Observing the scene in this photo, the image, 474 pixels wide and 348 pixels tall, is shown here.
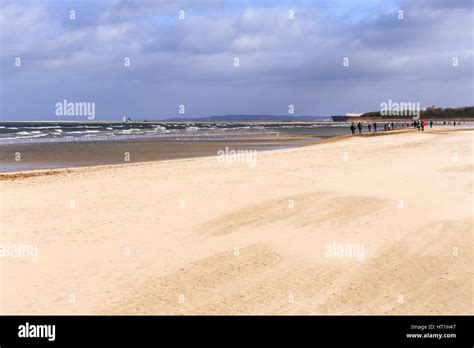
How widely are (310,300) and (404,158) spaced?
1627cm

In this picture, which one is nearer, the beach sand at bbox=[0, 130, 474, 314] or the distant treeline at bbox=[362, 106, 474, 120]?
the beach sand at bbox=[0, 130, 474, 314]

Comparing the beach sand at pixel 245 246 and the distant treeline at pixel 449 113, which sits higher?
the distant treeline at pixel 449 113

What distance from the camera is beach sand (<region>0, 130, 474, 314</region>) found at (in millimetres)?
7105

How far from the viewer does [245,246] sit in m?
9.41

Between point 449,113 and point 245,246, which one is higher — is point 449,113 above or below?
above

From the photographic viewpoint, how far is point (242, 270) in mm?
8234

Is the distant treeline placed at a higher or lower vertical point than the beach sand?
higher

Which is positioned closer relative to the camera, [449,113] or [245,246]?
[245,246]

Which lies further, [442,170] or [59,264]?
[442,170]

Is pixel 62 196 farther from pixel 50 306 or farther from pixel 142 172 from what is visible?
pixel 50 306

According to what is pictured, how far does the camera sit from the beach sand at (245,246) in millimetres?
7105

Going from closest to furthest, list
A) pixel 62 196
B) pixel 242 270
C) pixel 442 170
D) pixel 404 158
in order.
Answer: pixel 242 270 < pixel 62 196 < pixel 442 170 < pixel 404 158
